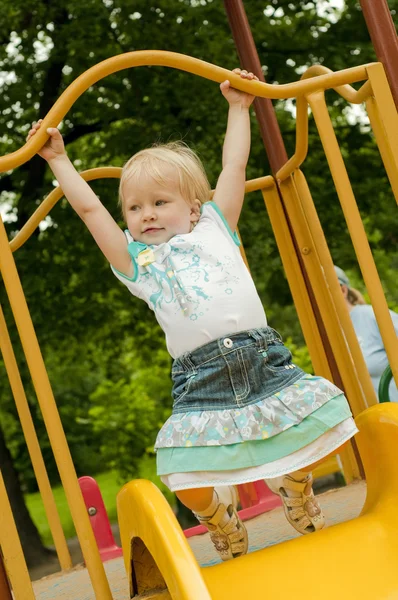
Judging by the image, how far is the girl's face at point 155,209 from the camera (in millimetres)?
2150

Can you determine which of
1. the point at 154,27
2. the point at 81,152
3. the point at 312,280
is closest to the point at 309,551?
the point at 312,280

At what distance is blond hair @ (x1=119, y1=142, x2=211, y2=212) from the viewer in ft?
7.11

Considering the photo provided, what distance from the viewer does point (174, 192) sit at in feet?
7.14

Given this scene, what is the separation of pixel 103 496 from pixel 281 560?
12940 mm

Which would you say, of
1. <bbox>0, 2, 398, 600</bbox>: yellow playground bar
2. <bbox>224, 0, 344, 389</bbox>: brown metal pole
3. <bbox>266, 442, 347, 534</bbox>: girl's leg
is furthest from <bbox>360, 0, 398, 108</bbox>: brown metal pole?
<bbox>224, 0, 344, 389</bbox>: brown metal pole

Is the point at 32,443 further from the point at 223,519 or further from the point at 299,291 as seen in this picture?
the point at 223,519

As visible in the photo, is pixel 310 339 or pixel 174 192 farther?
pixel 310 339

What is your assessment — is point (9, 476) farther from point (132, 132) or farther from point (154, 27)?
point (154, 27)

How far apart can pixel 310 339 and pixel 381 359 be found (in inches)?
56.6

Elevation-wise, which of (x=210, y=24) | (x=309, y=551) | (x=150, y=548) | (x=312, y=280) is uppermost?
(x=210, y=24)

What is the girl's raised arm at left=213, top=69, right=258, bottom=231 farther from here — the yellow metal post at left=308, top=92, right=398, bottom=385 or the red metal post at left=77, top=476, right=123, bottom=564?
the red metal post at left=77, top=476, right=123, bottom=564

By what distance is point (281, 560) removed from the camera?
1730mm

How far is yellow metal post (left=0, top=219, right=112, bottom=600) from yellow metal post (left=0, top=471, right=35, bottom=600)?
134 mm

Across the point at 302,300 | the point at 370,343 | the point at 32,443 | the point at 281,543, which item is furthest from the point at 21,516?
the point at 281,543
